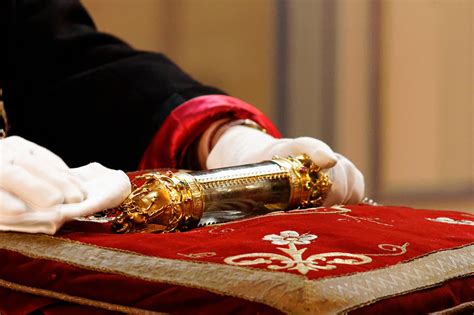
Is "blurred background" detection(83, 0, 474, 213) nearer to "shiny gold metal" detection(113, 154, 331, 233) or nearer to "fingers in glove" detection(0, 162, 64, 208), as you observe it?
"shiny gold metal" detection(113, 154, 331, 233)

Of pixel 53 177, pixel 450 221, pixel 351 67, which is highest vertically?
pixel 53 177

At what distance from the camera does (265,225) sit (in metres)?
0.86

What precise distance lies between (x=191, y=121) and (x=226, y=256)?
2.03 feet

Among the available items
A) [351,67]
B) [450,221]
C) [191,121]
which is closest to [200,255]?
[450,221]

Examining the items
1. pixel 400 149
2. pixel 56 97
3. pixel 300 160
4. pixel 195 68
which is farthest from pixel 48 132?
pixel 400 149

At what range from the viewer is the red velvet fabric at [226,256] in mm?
676

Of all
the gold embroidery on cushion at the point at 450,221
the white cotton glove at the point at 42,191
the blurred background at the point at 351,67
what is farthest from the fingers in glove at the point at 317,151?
the blurred background at the point at 351,67

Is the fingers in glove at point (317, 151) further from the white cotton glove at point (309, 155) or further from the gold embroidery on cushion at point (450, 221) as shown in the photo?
the gold embroidery on cushion at point (450, 221)

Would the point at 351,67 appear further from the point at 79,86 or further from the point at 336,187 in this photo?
the point at 336,187

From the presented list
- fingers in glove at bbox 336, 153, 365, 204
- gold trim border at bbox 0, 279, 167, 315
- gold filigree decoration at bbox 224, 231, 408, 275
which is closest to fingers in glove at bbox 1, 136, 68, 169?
gold trim border at bbox 0, 279, 167, 315

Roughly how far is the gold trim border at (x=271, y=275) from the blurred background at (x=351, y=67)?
2312 mm

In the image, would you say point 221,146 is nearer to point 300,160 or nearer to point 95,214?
point 300,160

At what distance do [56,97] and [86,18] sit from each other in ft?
0.68

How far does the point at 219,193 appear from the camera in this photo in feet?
3.15
